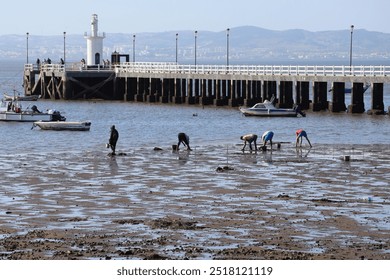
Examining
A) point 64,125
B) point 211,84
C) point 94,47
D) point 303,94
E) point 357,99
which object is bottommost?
point 64,125

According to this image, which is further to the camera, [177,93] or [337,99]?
[177,93]

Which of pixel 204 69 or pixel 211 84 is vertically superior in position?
pixel 204 69

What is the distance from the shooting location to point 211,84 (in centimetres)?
7800

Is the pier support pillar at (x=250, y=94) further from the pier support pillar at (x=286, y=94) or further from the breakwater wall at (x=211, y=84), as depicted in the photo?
the pier support pillar at (x=286, y=94)

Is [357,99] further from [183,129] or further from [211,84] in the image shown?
[211,84]

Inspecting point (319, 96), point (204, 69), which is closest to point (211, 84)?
point (204, 69)

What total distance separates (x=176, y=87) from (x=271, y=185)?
51.7 meters

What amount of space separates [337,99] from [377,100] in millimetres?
3212

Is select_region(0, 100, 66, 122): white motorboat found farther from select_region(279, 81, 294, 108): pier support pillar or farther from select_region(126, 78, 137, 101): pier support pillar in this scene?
select_region(126, 78, 137, 101): pier support pillar

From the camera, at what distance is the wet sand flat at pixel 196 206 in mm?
20281

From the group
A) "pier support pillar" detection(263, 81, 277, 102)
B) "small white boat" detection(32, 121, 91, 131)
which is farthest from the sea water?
"pier support pillar" detection(263, 81, 277, 102)

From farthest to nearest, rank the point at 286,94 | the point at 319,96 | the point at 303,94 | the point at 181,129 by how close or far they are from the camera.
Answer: the point at 286,94 < the point at 303,94 < the point at 319,96 < the point at 181,129

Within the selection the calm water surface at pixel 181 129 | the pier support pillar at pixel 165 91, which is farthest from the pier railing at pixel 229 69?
the calm water surface at pixel 181 129

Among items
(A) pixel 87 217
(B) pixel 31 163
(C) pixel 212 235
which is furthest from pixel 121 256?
(B) pixel 31 163
